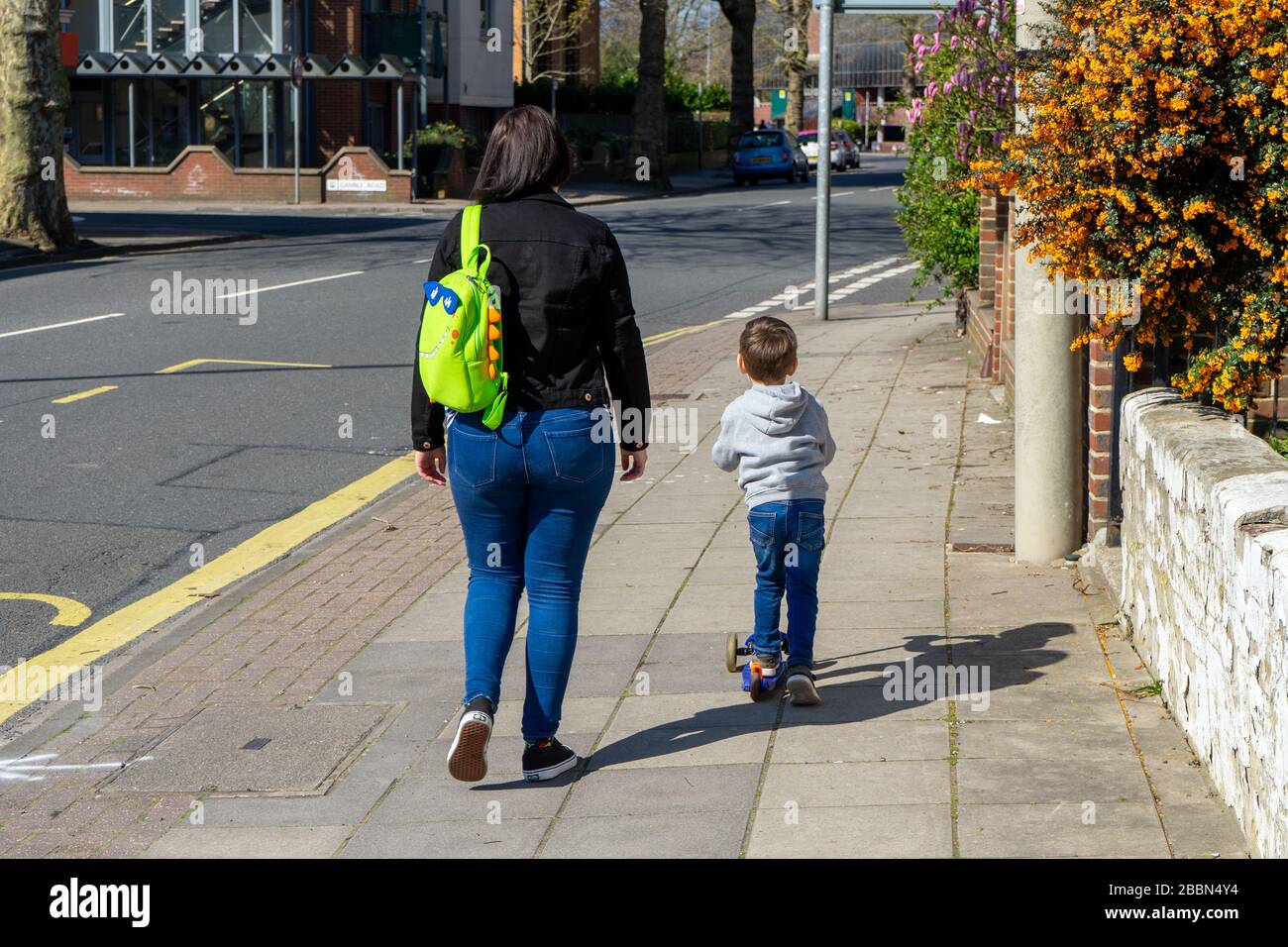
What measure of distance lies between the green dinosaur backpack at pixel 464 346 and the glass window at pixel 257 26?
4013 cm

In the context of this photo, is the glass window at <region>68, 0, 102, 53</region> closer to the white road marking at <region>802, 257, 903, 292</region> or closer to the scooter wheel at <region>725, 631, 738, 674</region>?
the white road marking at <region>802, 257, 903, 292</region>

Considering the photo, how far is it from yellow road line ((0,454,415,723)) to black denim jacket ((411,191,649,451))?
7.98 ft

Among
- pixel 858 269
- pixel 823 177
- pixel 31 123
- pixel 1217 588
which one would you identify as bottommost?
pixel 1217 588

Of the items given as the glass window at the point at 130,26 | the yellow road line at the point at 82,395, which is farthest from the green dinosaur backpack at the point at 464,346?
the glass window at the point at 130,26

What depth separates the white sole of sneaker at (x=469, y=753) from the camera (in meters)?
4.46

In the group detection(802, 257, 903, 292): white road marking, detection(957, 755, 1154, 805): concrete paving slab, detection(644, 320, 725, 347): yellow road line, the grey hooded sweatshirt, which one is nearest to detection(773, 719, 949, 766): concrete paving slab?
detection(957, 755, 1154, 805): concrete paving slab

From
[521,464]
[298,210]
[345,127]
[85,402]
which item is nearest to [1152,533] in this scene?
[521,464]

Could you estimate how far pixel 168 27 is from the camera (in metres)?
43.1

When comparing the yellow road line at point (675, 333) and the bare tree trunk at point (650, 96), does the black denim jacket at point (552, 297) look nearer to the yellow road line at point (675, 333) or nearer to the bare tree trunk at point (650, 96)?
the yellow road line at point (675, 333)

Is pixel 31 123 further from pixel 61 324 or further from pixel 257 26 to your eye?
pixel 257 26

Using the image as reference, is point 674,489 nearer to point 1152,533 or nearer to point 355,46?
point 1152,533

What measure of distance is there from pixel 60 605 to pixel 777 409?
3.39 m

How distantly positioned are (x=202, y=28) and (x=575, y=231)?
4132 cm

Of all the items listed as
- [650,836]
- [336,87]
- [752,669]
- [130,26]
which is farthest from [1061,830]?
[130,26]
